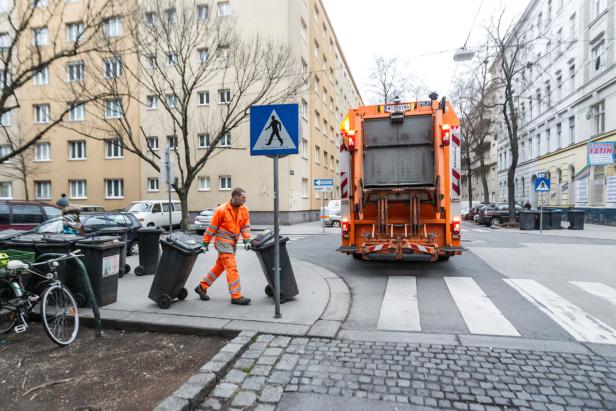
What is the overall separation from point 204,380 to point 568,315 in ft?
14.7

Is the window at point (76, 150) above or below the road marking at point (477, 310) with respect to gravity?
above

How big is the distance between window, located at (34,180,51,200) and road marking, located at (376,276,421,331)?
2948cm

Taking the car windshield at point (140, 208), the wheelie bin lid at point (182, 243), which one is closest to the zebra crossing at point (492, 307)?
the wheelie bin lid at point (182, 243)

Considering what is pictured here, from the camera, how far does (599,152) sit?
70.9ft

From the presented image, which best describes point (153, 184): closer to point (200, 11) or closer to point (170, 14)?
point (200, 11)

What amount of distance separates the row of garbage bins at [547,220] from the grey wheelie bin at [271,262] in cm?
1921

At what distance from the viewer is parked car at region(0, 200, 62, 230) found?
35.8 feet

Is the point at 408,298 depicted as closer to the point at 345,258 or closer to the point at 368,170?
the point at 368,170

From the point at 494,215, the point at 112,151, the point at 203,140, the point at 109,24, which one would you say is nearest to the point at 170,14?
the point at 109,24

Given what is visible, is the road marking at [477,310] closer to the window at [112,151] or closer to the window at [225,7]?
the window at [225,7]

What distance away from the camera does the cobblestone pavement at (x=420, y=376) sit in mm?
2746

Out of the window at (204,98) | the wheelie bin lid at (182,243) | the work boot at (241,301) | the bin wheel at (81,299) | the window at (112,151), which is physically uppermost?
the window at (204,98)

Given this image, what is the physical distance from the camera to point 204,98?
25609mm

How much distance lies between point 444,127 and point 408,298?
3.39 meters
